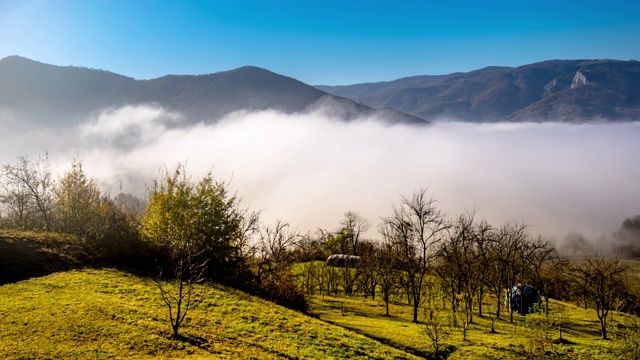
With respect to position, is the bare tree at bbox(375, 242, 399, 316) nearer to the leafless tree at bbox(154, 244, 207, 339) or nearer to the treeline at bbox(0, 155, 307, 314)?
the treeline at bbox(0, 155, 307, 314)

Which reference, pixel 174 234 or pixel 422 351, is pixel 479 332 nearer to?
pixel 422 351

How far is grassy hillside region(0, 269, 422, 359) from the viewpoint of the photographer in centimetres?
2062

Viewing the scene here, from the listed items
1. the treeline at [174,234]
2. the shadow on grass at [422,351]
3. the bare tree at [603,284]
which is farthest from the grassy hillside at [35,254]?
the bare tree at [603,284]

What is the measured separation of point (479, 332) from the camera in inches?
1741

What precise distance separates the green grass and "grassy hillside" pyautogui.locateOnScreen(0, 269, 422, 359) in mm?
5521

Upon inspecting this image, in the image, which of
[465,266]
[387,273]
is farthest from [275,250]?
[465,266]

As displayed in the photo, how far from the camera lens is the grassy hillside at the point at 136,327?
20.6 m

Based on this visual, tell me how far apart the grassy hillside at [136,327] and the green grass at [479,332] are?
5521 mm

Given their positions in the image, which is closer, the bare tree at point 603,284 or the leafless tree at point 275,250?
the bare tree at point 603,284

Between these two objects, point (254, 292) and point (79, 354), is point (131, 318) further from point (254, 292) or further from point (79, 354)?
point (254, 292)

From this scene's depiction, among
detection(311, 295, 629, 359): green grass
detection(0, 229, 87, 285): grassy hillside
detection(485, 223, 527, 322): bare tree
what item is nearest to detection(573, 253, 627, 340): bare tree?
detection(311, 295, 629, 359): green grass

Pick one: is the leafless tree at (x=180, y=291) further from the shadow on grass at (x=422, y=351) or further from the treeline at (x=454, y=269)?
the treeline at (x=454, y=269)

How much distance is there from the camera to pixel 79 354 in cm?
1914

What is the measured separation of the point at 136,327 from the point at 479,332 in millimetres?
38655
